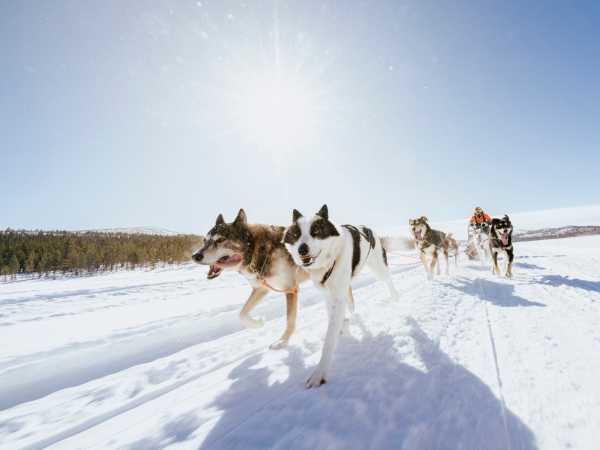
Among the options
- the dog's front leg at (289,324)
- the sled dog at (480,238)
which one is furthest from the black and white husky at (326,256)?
the sled dog at (480,238)

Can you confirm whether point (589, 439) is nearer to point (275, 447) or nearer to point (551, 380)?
point (551, 380)

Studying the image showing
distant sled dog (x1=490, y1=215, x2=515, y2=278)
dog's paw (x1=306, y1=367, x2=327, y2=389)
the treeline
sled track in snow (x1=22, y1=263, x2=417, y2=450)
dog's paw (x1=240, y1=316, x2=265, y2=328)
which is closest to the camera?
sled track in snow (x1=22, y1=263, x2=417, y2=450)

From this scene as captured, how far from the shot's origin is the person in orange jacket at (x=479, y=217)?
37.2ft

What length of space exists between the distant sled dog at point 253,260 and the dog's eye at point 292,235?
2.05 feet

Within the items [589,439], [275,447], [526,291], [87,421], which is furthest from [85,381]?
[526,291]

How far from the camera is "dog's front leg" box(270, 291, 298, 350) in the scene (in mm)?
3113

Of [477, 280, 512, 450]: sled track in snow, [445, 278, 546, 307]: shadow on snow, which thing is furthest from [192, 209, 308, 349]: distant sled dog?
[445, 278, 546, 307]: shadow on snow

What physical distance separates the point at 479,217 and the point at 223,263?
41.7 feet

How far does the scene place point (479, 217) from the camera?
38.7 feet

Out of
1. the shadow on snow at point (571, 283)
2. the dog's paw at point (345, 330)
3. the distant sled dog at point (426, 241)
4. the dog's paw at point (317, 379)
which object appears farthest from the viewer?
the distant sled dog at point (426, 241)

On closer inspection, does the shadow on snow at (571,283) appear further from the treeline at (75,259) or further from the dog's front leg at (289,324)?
the treeline at (75,259)

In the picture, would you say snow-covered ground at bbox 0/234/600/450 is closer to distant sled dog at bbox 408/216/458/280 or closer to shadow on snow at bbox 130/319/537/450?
shadow on snow at bbox 130/319/537/450

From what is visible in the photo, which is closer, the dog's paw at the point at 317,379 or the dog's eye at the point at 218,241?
the dog's paw at the point at 317,379

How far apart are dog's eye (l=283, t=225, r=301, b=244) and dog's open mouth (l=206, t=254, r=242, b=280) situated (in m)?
0.88
